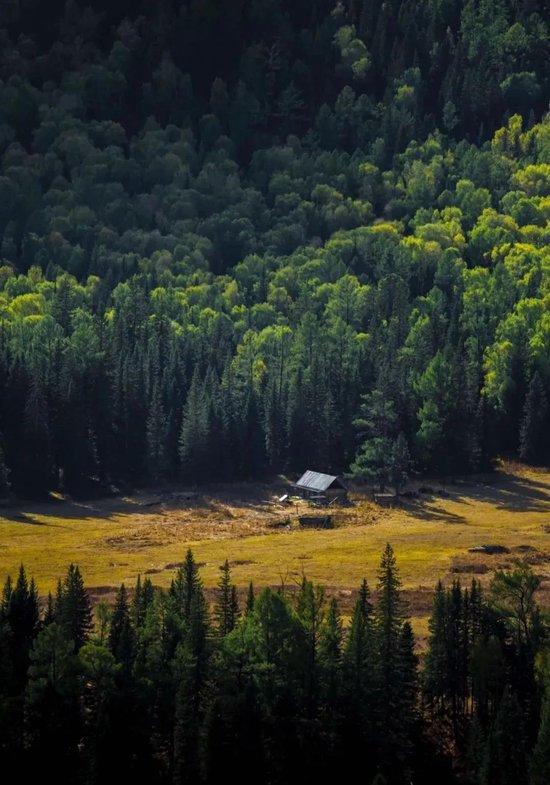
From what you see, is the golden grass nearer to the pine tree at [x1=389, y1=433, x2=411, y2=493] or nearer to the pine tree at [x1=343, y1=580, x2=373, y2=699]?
the pine tree at [x1=389, y1=433, x2=411, y2=493]

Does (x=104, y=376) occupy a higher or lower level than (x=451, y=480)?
higher

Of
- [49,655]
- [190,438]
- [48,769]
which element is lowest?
[48,769]

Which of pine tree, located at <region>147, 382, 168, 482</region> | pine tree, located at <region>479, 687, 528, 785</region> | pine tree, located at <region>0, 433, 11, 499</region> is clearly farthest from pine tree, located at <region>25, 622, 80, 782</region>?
pine tree, located at <region>147, 382, 168, 482</region>

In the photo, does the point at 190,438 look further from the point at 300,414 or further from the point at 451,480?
the point at 451,480

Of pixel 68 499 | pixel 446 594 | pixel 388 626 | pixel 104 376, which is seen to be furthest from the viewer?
pixel 104 376

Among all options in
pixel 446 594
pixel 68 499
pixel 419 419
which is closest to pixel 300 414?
pixel 419 419

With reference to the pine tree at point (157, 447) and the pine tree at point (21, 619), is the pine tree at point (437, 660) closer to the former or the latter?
the pine tree at point (21, 619)

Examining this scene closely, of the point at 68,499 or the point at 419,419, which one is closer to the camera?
the point at 68,499
